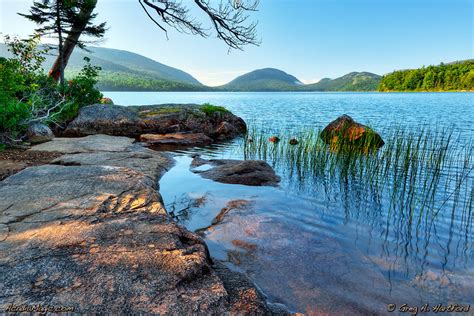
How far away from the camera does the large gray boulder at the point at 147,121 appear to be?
12.6 m

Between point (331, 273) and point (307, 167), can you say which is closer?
point (331, 273)

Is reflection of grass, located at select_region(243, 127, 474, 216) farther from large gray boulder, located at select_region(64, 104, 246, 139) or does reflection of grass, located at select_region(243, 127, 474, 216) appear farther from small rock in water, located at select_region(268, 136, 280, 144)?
large gray boulder, located at select_region(64, 104, 246, 139)

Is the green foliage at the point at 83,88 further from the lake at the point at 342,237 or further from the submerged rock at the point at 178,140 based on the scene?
the lake at the point at 342,237

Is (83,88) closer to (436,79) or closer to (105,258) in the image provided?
(105,258)

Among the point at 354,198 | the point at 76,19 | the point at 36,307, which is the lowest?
the point at 354,198

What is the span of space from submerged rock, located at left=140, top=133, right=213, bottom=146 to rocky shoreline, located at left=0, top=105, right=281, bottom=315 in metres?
7.18

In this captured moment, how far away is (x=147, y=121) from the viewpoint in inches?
523

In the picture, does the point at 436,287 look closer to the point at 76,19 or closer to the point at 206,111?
the point at 206,111

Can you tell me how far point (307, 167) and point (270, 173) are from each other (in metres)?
1.18

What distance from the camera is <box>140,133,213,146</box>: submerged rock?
11.1 meters

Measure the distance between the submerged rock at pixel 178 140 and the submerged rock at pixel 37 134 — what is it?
3206 mm

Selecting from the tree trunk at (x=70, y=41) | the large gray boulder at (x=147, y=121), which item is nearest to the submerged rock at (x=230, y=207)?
the large gray boulder at (x=147, y=121)

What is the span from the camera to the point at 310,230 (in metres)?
4.06

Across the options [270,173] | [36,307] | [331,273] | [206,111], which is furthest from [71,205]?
[206,111]
